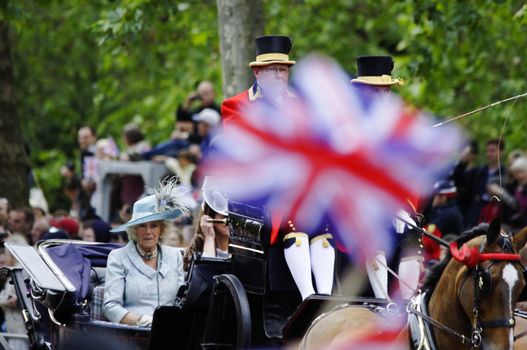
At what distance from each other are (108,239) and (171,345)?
4.62 m

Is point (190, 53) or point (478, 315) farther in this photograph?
point (190, 53)

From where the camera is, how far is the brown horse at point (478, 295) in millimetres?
7082

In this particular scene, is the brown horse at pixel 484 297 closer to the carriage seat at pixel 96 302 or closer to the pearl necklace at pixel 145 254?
the pearl necklace at pixel 145 254

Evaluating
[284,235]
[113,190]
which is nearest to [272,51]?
[284,235]

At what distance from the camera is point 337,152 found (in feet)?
23.2

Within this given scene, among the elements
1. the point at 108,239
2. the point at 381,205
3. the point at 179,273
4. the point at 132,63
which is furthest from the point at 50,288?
the point at 132,63

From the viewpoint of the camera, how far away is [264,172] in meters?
7.21

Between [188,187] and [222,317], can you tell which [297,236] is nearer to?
[222,317]

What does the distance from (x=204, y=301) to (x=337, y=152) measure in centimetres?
244

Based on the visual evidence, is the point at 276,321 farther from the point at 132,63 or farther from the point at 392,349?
the point at 132,63

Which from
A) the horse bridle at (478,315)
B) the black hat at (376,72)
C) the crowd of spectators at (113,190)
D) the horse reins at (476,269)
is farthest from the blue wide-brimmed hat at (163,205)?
the horse bridle at (478,315)

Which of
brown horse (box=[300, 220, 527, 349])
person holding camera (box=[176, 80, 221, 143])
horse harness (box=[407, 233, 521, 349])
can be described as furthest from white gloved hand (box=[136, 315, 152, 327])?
person holding camera (box=[176, 80, 221, 143])

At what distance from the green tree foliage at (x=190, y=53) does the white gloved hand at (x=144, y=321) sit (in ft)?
20.7

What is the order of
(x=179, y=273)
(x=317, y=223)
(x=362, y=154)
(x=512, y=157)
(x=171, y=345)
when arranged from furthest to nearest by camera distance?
(x=512, y=157) → (x=179, y=273) → (x=171, y=345) → (x=317, y=223) → (x=362, y=154)
